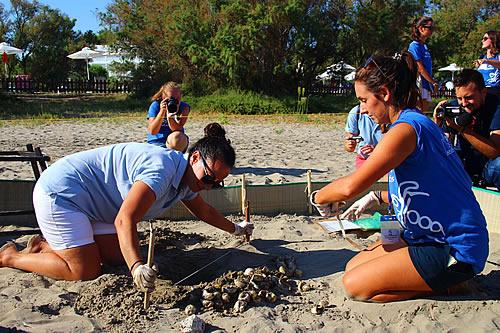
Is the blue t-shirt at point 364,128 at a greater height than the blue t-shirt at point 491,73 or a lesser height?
lesser

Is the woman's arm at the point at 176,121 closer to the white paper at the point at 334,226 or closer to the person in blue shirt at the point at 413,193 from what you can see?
the white paper at the point at 334,226

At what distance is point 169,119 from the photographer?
18.5ft

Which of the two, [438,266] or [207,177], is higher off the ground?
[207,177]

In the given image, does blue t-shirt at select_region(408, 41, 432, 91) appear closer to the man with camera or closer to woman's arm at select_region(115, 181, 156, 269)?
the man with camera

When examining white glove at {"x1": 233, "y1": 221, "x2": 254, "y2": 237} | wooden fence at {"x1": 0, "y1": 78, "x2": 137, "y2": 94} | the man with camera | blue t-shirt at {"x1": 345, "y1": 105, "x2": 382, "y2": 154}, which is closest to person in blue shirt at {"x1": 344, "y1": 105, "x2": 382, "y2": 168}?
blue t-shirt at {"x1": 345, "y1": 105, "x2": 382, "y2": 154}

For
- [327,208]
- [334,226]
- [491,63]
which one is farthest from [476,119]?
[327,208]

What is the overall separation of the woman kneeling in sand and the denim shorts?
1104 mm

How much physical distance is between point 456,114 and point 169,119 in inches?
106

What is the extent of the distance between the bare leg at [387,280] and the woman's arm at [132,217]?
3.77ft

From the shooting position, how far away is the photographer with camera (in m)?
5.60

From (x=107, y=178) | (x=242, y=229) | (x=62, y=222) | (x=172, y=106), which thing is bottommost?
(x=242, y=229)

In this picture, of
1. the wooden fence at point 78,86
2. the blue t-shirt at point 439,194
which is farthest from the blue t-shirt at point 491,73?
the wooden fence at point 78,86

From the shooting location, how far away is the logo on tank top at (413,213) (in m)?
2.84

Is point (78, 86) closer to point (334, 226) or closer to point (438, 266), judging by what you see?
point (334, 226)
